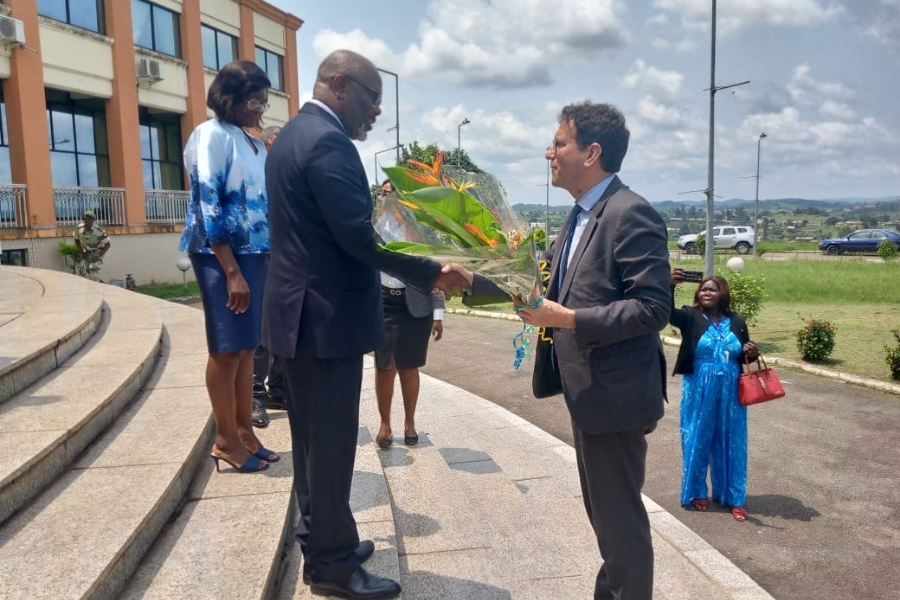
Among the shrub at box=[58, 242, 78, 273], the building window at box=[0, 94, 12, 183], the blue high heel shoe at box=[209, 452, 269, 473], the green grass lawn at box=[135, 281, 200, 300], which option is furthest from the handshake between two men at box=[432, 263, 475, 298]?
the building window at box=[0, 94, 12, 183]

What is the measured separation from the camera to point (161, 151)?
23.0 metres

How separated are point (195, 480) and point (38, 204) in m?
16.8

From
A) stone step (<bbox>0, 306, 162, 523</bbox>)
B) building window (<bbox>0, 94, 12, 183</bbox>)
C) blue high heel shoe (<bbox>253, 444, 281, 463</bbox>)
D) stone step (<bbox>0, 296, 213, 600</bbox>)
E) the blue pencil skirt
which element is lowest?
blue high heel shoe (<bbox>253, 444, 281, 463</bbox>)

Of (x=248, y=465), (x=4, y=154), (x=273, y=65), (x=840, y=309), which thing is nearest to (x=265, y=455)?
(x=248, y=465)

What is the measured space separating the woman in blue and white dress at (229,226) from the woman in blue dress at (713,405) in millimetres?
2901

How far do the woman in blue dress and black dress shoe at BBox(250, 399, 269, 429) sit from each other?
9.46 ft

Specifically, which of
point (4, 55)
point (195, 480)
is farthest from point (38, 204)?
point (195, 480)

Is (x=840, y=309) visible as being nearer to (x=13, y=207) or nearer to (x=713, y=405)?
(x=713, y=405)

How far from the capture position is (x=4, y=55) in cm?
1606

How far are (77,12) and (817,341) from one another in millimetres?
19882

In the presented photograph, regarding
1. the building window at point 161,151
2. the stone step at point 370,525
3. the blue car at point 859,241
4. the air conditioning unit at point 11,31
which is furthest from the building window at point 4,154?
the blue car at point 859,241

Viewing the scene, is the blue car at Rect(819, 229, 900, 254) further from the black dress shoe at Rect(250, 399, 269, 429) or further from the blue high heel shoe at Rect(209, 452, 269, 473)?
the blue high heel shoe at Rect(209, 452, 269, 473)

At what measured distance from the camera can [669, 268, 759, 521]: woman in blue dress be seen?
4.64m

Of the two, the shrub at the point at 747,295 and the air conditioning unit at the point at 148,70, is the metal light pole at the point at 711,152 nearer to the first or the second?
the shrub at the point at 747,295
